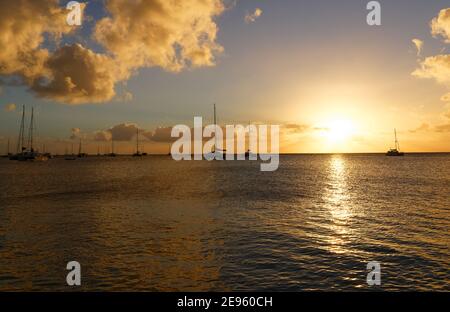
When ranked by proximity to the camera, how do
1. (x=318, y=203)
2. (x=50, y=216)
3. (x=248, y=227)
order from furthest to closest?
1. (x=318, y=203)
2. (x=50, y=216)
3. (x=248, y=227)

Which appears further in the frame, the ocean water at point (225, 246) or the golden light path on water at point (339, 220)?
the golden light path on water at point (339, 220)

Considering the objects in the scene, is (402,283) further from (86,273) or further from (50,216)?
(50,216)

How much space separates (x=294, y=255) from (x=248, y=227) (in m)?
8.07

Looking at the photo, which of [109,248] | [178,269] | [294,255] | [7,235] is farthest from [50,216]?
[294,255]

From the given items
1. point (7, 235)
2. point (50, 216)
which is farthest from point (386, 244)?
point (50, 216)

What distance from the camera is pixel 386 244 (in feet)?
67.2

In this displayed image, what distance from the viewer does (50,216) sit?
31000 mm

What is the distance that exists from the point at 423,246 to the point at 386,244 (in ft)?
6.85

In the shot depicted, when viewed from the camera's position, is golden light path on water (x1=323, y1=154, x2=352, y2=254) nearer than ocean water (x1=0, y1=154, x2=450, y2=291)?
No

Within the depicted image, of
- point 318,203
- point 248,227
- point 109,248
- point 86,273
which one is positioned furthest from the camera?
point 318,203

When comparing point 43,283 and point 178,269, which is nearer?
point 43,283

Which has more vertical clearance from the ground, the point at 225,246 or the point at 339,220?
the point at 339,220

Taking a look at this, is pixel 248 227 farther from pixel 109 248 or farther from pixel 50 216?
pixel 50 216

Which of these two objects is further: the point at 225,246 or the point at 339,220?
the point at 339,220
